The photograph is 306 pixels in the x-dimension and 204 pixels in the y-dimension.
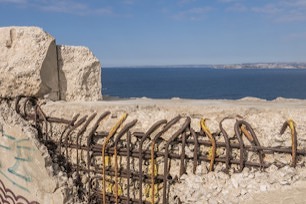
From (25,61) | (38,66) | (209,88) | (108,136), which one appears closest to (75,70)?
(38,66)

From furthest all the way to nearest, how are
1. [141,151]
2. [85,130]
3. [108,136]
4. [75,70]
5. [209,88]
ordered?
[209,88] → [75,70] → [85,130] → [108,136] → [141,151]

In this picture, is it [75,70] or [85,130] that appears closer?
[85,130]

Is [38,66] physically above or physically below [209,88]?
above

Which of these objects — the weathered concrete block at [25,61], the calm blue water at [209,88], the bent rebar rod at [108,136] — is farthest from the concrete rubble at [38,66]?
the calm blue water at [209,88]

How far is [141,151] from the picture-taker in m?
6.43

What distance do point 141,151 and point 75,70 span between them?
3247mm

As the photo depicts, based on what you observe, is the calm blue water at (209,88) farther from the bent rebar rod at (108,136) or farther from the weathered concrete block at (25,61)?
the bent rebar rod at (108,136)

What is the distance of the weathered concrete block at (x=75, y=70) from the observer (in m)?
8.59

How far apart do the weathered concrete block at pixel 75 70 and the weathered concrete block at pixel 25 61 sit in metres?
0.35

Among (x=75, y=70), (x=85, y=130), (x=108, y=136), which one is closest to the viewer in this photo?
(x=108, y=136)

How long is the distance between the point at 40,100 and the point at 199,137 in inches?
157

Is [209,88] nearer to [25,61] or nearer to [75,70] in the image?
[75,70]

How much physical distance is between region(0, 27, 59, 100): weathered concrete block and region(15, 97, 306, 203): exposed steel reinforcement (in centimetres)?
78

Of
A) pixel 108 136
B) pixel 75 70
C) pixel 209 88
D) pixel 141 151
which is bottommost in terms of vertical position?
pixel 209 88
